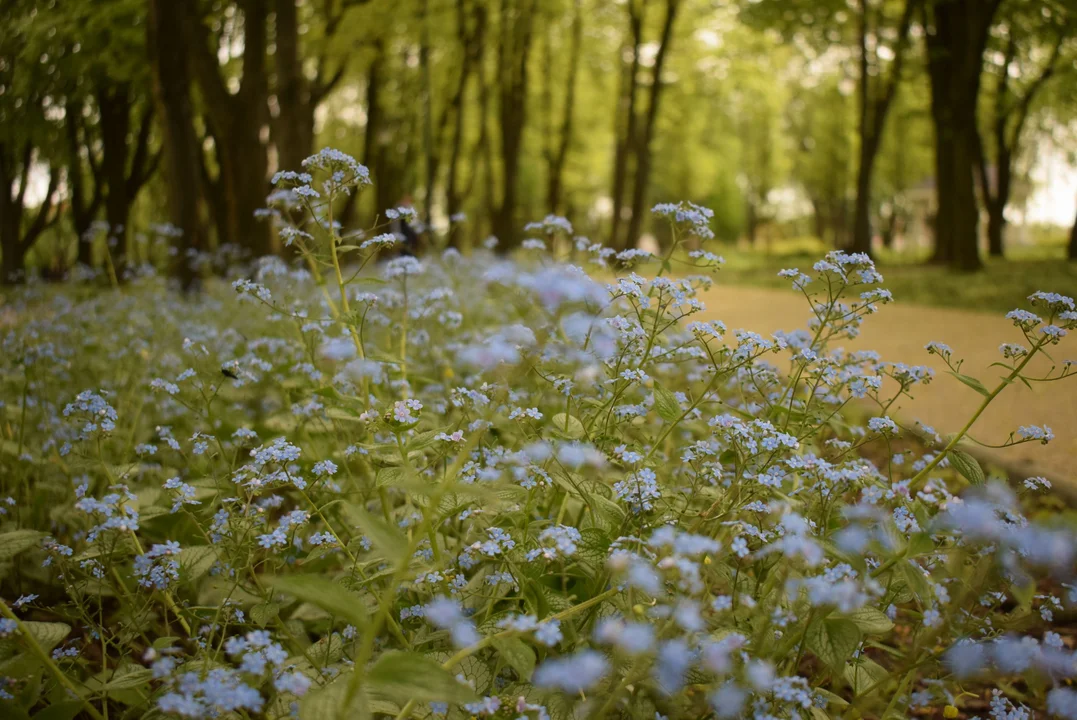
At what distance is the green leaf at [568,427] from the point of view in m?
2.19

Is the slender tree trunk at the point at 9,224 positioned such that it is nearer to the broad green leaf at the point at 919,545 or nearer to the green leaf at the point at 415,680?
the green leaf at the point at 415,680

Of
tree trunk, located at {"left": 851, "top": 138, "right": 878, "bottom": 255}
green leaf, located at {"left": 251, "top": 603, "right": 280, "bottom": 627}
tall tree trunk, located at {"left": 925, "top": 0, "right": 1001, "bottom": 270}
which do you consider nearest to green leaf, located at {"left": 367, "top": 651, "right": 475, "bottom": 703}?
green leaf, located at {"left": 251, "top": 603, "right": 280, "bottom": 627}

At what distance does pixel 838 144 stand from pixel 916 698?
120ft

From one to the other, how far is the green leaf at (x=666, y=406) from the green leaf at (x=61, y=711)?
165 centimetres

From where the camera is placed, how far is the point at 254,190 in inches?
405

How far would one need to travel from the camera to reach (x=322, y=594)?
1.33m

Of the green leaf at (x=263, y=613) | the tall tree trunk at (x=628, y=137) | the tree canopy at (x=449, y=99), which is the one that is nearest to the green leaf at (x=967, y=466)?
the green leaf at (x=263, y=613)

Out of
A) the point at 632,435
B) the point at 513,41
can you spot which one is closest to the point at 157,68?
the point at 632,435

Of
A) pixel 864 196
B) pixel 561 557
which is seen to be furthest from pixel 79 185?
pixel 864 196

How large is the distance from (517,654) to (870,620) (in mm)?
862

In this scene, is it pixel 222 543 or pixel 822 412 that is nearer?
pixel 222 543

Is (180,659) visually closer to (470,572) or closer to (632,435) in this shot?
(470,572)

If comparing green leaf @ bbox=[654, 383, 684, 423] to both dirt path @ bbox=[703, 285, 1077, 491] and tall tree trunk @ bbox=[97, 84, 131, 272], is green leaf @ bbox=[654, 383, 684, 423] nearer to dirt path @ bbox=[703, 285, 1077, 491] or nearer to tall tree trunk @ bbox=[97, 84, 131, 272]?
dirt path @ bbox=[703, 285, 1077, 491]

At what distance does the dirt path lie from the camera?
14.8ft
